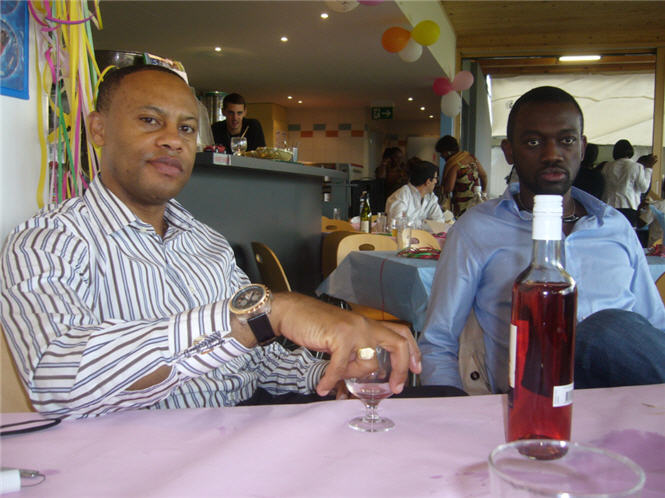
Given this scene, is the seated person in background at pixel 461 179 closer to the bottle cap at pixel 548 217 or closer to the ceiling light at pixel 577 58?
the ceiling light at pixel 577 58

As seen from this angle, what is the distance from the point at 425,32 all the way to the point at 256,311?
662 centimetres

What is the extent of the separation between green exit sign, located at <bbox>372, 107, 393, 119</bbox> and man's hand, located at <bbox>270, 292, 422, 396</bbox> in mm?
11848

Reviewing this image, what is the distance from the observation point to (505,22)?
8164 millimetres

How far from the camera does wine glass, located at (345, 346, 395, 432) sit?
0.72m

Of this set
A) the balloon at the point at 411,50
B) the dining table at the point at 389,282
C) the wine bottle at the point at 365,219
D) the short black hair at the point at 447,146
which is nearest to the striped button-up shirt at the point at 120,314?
the dining table at the point at 389,282

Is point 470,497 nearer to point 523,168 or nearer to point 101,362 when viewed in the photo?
point 101,362

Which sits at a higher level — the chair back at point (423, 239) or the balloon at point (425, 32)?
the balloon at point (425, 32)

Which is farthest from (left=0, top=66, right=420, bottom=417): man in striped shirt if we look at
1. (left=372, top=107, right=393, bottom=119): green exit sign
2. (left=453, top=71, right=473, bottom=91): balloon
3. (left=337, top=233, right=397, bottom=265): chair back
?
(left=372, top=107, right=393, bottom=119): green exit sign

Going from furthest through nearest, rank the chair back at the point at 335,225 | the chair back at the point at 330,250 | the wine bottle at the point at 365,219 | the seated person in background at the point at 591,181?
the chair back at the point at 335,225
the wine bottle at the point at 365,219
the seated person in background at the point at 591,181
the chair back at the point at 330,250

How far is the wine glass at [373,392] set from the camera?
720mm

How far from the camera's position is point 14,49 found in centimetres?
121

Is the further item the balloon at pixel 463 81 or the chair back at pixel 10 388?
the balloon at pixel 463 81

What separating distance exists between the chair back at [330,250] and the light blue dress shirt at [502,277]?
271 cm

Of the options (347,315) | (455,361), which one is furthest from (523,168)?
(347,315)
